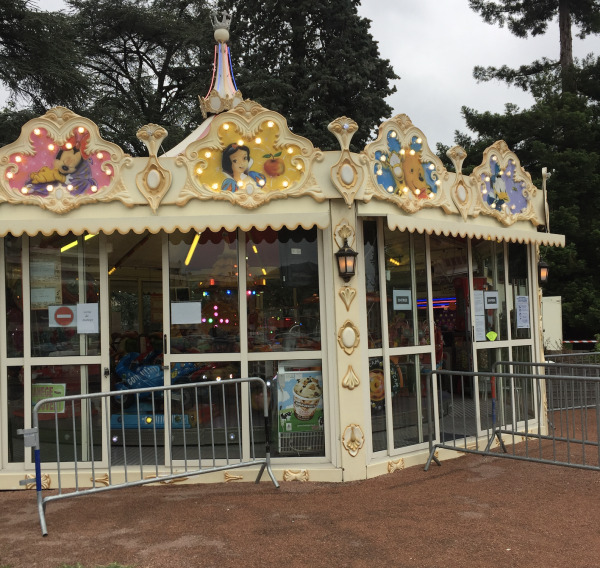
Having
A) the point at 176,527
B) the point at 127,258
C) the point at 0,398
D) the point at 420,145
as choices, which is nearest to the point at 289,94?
the point at 127,258

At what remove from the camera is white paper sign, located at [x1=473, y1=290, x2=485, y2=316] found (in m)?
7.65

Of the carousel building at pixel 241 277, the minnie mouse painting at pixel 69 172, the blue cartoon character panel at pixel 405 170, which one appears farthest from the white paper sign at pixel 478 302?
the minnie mouse painting at pixel 69 172

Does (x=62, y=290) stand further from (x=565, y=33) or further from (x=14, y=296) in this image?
(x=565, y=33)

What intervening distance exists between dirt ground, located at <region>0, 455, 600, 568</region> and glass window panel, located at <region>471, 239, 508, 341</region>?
1.92 meters

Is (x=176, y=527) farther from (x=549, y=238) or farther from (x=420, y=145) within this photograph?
(x=549, y=238)

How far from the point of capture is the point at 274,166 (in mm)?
6367

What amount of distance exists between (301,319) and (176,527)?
244 cm

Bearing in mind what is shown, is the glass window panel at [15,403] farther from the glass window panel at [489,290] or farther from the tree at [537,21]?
the tree at [537,21]

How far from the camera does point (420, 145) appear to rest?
6.91 meters

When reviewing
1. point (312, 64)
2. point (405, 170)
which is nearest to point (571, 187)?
point (312, 64)

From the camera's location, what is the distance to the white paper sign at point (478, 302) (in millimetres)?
7649

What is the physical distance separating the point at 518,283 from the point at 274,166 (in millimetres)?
3817

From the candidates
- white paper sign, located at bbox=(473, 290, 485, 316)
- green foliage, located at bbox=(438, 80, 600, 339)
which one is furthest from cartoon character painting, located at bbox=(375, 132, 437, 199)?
green foliage, located at bbox=(438, 80, 600, 339)

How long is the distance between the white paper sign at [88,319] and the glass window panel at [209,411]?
0.89 m
